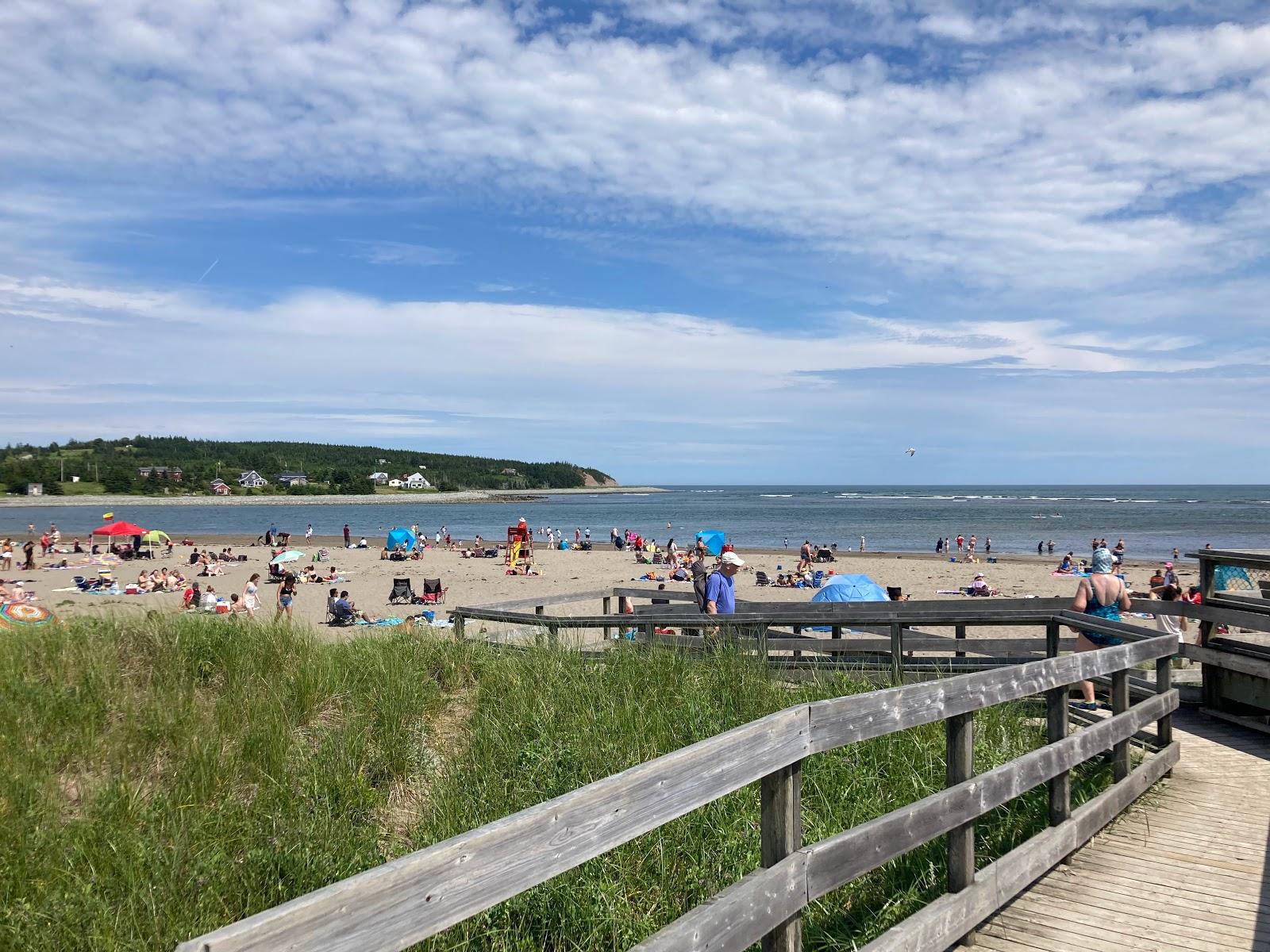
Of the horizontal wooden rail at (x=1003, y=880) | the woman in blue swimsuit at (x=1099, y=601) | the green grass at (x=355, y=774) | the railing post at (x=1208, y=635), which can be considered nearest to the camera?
the horizontal wooden rail at (x=1003, y=880)

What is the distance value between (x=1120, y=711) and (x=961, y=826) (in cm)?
252

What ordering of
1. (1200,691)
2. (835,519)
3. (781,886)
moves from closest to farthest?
(781,886)
(1200,691)
(835,519)

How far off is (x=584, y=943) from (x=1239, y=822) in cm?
415

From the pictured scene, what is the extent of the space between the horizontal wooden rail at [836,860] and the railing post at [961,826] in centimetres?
6

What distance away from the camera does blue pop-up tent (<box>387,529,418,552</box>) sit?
43562 millimetres

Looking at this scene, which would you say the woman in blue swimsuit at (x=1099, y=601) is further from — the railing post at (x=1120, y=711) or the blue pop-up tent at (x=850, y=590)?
the blue pop-up tent at (x=850, y=590)

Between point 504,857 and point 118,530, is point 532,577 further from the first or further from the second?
point 504,857

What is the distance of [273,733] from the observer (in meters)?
5.63

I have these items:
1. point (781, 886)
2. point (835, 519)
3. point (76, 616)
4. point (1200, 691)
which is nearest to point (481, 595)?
point (76, 616)

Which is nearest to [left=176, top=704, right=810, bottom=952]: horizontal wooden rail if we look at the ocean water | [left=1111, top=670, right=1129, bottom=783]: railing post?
[left=1111, top=670, right=1129, bottom=783]: railing post

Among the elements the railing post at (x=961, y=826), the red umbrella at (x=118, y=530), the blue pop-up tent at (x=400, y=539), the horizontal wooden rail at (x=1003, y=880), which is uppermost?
the railing post at (x=961, y=826)

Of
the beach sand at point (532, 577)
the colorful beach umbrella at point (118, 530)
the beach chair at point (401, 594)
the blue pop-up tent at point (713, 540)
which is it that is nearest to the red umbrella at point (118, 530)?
the colorful beach umbrella at point (118, 530)

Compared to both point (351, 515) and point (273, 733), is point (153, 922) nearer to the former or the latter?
point (273, 733)

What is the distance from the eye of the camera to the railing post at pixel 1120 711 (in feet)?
18.6
